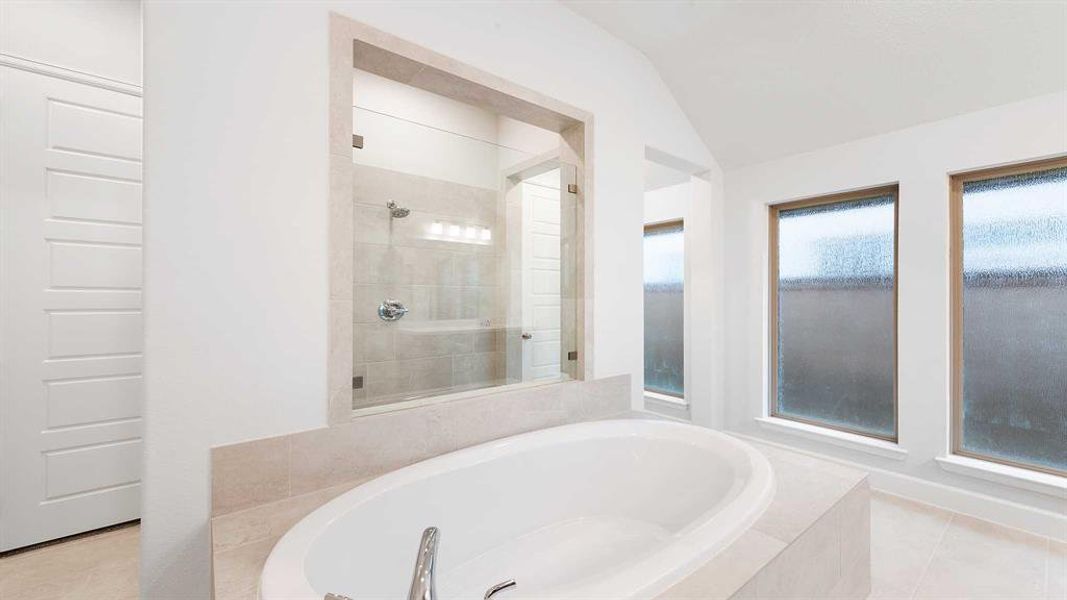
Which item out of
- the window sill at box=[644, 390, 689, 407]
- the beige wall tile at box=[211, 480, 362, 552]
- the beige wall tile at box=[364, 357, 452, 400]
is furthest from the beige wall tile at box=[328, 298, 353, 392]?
the window sill at box=[644, 390, 689, 407]

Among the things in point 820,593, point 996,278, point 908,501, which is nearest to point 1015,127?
point 996,278

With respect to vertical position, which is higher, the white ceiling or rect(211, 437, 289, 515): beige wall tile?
the white ceiling

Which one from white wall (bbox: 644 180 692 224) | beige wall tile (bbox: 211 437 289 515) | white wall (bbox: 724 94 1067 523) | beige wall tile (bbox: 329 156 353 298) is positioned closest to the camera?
beige wall tile (bbox: 211 437 289 515)

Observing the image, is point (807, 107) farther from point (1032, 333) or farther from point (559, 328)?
point (559, 328)

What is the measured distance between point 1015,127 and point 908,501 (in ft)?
6.30

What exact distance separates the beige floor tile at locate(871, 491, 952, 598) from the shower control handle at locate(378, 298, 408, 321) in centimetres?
206

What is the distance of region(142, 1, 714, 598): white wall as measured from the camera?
1229 millimetres

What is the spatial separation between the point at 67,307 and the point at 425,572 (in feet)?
8.11

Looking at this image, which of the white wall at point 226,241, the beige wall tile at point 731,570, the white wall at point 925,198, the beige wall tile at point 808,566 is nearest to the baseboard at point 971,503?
the white wall at point 925,198

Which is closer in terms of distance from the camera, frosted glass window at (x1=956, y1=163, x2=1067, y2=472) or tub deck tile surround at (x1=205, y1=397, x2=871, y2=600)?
tub deck tile surround at (x1=205, y1=397, x2=871, y2=600)

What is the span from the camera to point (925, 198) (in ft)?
7.67

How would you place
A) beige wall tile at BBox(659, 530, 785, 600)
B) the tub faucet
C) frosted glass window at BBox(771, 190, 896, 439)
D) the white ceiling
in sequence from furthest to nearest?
frosted glass window at BBox(771, 190, 896, 439), the white ceiling, beige wall tile at BBox(659, 530, 785, 600), the tub faucet

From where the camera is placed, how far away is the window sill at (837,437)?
2.48 meters

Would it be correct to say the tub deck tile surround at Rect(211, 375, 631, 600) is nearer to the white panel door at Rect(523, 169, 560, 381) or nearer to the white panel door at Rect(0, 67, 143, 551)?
the white panel door at Rect(523, 169, 560, 381)
